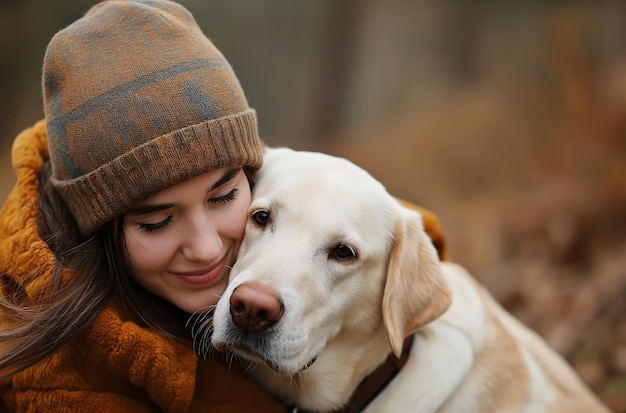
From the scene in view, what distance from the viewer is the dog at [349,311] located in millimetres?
1975

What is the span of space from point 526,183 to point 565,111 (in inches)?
32.1

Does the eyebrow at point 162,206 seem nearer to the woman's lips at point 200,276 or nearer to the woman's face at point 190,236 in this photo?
the woman's face at point 190,236

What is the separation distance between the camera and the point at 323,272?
82.4 inches

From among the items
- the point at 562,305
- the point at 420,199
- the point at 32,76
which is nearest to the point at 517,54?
the point at 420,199

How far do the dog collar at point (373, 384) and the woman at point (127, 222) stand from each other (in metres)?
0.30

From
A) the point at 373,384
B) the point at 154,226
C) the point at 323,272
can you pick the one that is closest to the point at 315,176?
the point at 323,272

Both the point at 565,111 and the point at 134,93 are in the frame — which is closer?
the point at 134,93

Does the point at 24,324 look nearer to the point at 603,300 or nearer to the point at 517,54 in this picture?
the point at 603,300

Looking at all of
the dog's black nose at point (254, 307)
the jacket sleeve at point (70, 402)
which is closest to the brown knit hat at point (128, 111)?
the dog's black nose at point (254, 307)

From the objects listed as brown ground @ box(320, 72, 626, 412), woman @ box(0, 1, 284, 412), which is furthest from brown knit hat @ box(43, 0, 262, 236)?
brown ground @ box(320, 72, 626, 412)

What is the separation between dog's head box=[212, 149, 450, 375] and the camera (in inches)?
76.9

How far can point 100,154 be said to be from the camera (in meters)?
1.98

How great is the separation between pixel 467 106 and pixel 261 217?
4844 mm

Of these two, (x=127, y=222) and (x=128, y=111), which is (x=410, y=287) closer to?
(x=127, y=222)
